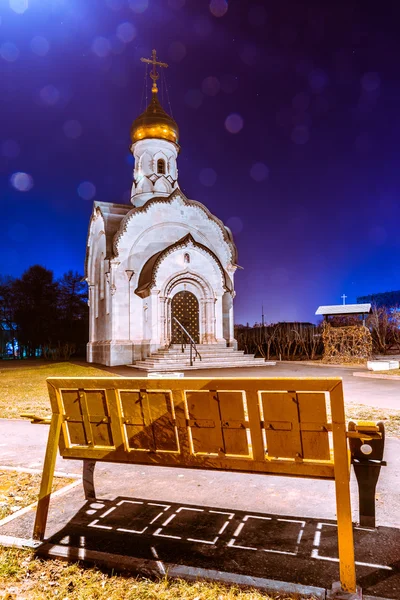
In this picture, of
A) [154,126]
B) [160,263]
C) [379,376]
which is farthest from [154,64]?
[379,376]

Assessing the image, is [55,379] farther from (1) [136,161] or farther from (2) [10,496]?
(1) [136,161]

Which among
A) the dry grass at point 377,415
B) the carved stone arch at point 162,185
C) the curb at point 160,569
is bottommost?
the curb at point 160,569

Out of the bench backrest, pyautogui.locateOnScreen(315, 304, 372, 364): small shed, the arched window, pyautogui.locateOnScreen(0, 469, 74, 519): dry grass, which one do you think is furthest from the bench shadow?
the arched window

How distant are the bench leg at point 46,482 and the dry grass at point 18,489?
23.3 inches

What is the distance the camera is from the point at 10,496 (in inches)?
143

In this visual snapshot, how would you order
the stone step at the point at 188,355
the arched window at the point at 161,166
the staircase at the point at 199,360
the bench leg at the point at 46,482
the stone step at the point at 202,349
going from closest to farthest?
the bench leg at the point at 46,482, the staircase at the point at 199,360, the stone step at the point at 188,355, the stone step at the point at 202,349, the arched window at the point at 161,166

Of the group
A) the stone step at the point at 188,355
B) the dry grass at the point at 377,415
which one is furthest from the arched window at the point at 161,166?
the dry grass at the point at 377,415

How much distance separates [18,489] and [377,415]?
5.40 meters

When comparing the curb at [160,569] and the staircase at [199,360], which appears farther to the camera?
the staircase at [199,360]

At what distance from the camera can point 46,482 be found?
2.86 metres

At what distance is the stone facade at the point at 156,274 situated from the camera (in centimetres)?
2009

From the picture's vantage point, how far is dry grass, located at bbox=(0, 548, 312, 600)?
217 centimetres

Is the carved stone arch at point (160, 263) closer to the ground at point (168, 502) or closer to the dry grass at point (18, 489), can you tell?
the ground at point (168, 502)

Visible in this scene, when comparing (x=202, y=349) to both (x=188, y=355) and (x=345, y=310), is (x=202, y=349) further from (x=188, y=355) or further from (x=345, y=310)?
(x=345, y=310)
